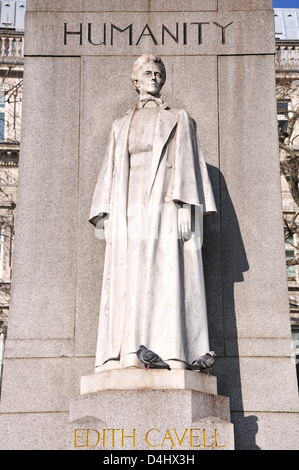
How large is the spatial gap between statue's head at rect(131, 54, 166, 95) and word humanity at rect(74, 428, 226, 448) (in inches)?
176

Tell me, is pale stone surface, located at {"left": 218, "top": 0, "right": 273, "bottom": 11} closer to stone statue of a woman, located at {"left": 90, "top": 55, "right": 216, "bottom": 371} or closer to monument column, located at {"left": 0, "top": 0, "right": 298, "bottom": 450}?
monument column, located at {"left": 0, "top": 0, "right": 298, "bottom": 450}

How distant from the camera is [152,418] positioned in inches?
356

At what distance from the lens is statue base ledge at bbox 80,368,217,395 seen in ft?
30.6

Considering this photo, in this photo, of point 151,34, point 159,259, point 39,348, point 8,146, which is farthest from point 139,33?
point 8,146

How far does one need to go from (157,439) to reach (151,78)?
15.3ft

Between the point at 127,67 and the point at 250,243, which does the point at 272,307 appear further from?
the point at 127,67

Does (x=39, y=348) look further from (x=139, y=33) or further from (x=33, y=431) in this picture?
(x=139, y=33)

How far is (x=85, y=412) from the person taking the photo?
9438 mm

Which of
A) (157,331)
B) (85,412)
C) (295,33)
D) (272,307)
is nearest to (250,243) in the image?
(272,307)

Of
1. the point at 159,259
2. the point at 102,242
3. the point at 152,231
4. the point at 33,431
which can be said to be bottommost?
the point at 33,431

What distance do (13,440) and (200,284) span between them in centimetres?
296
